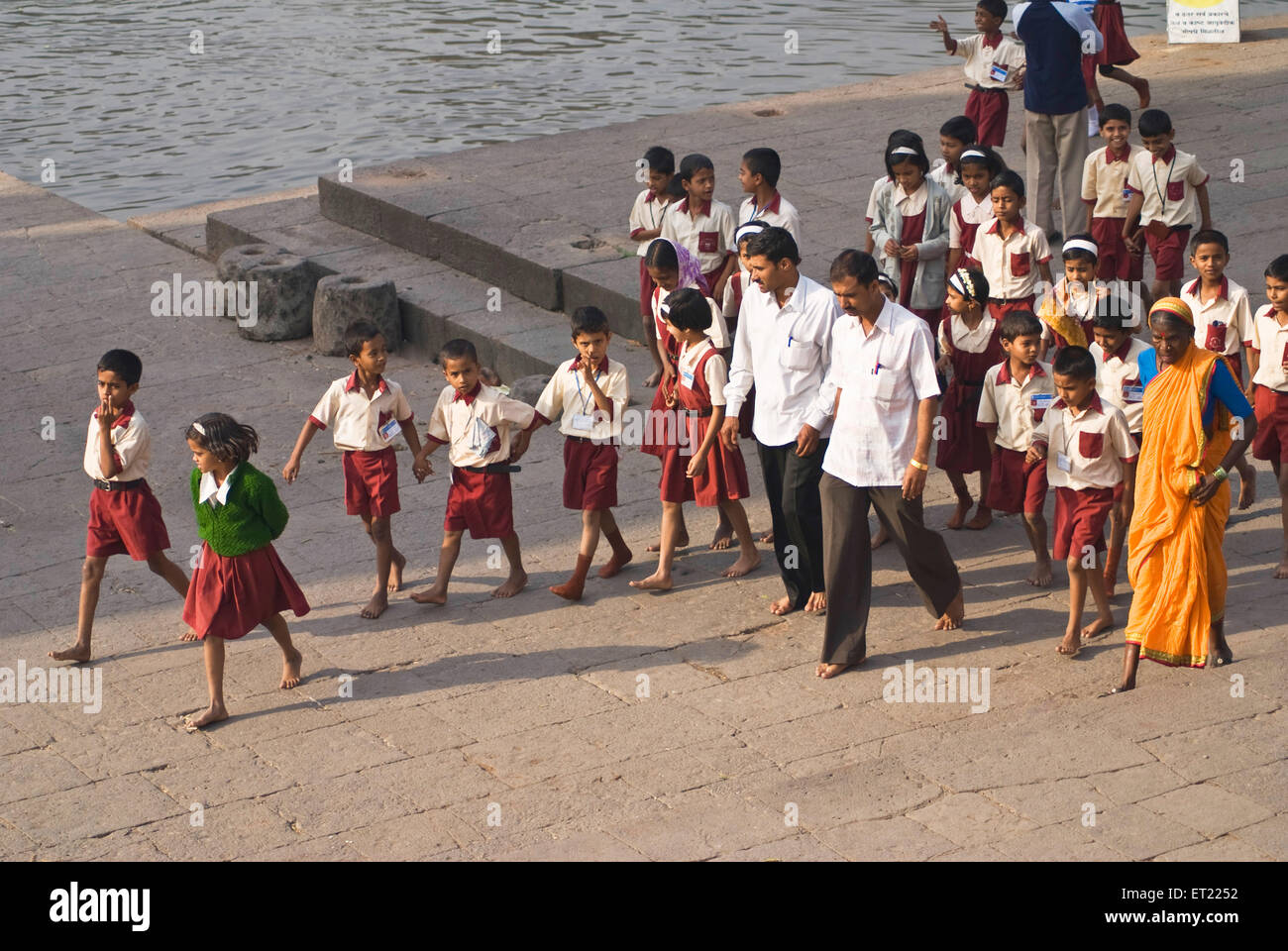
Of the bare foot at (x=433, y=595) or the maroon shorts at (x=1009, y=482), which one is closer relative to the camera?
the maroon shorts at (x=1009, y=482)

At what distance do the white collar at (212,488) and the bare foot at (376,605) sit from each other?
1156mm

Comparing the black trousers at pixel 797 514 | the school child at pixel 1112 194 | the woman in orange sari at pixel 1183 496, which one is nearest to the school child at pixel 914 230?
the school child at pixel 1112 194

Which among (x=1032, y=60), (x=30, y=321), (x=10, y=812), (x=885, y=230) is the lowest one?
(x=10, y=812)

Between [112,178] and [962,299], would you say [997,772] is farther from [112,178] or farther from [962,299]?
[112,178]

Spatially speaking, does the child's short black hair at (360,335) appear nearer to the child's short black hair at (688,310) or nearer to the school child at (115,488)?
the school child at (115,488)

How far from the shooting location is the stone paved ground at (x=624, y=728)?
17.9 feet

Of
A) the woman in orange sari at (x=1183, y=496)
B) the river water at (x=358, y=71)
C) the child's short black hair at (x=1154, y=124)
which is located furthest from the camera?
the river water at (x=358, y=71)

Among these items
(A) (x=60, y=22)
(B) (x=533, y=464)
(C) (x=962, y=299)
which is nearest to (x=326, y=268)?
(B) (x=533, y=464)

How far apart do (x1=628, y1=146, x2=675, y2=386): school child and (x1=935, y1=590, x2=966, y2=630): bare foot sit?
8.59 feet

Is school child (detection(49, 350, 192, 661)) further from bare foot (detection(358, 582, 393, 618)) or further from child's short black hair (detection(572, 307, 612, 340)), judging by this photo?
child's short black hair (detection(572, 307, 612, 340))

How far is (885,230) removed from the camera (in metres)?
8.78

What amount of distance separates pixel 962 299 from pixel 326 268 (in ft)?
21.2

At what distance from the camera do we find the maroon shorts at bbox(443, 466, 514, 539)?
741cm

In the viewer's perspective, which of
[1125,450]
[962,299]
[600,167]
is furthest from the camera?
[600,167]
